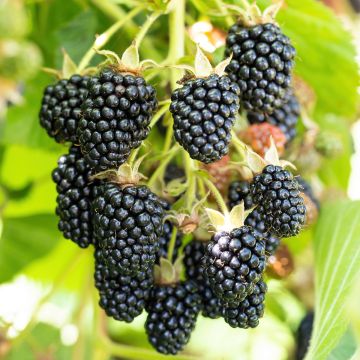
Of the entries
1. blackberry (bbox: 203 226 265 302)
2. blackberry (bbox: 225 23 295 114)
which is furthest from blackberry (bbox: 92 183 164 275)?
blackberry (bbox: 225 23 295 114)

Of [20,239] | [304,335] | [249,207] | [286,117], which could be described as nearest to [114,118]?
[249,207]

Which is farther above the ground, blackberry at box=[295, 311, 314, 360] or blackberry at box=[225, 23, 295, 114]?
blackberry at box=[225, 23, 295, 114]

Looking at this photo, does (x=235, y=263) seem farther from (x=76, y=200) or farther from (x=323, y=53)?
(x=323, y=53)

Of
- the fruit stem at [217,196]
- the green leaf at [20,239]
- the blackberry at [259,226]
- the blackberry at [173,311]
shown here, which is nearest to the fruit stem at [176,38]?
the fruit stem at [217,196]

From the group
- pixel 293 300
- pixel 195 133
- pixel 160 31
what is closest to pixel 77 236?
pixel 195 133

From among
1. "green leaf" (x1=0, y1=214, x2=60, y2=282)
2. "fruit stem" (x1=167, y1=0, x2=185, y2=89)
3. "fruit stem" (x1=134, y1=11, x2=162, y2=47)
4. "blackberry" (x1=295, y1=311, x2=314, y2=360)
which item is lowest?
"green leaf" (x1=0, y1=214, x2=60, y2=282)

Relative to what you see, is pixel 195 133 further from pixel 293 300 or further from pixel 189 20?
pixel 293 300

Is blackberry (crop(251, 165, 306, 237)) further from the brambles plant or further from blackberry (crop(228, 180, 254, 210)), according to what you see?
blackberry (crop(228, 180, 254, 210))
